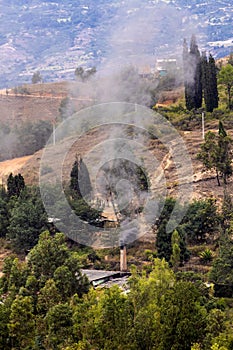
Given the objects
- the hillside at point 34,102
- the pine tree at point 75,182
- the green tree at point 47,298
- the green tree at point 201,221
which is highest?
the hillside at point 34,102

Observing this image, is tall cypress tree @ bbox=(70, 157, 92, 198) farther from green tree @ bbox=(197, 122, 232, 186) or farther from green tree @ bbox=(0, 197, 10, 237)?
green tree @ bbox=(197, 122, 232, 186)

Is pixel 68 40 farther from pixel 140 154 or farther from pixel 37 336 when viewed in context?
pixel 37 336

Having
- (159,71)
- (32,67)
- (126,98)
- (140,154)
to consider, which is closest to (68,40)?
(32,67)

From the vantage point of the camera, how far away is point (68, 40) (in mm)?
129125

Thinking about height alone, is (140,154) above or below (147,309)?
above

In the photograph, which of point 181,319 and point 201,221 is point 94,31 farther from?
point 181,319

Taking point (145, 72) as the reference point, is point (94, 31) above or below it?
above

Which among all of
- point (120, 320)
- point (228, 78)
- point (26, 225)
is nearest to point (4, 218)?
point (26, 225)

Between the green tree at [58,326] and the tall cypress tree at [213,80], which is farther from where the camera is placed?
the tall cypress tree at [213,80]

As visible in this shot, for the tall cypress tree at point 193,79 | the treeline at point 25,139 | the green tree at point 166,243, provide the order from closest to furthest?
1. the green tree at point 166,243
2. the tall cypress tree at point 193,79
3. the treeline at point 25,139

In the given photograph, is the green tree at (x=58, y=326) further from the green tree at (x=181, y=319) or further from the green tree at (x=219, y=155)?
the green tree at (x=219, y=155)

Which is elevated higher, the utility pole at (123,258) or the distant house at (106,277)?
the utility pole at (123,258)

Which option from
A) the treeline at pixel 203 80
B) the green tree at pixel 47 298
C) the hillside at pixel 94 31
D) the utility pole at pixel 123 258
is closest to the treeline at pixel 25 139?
the treeline at pixel 203 80

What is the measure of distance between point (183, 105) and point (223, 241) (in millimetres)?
16101
